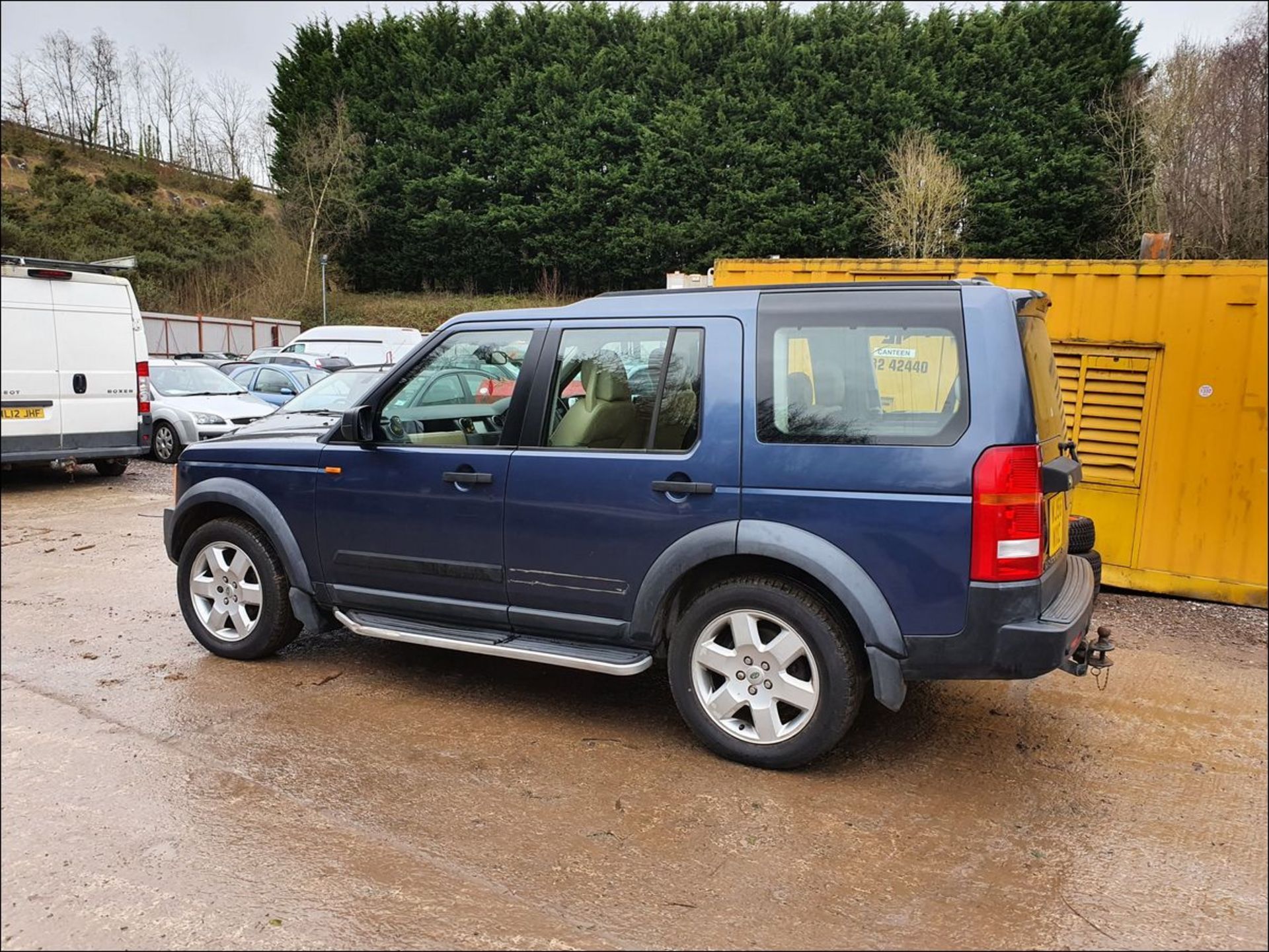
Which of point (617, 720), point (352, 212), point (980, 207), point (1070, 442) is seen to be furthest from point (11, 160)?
point (352, 212)

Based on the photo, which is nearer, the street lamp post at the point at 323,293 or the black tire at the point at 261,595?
the black tire at the point at 261,595

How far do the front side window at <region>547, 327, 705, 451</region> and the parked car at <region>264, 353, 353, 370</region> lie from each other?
558 inches

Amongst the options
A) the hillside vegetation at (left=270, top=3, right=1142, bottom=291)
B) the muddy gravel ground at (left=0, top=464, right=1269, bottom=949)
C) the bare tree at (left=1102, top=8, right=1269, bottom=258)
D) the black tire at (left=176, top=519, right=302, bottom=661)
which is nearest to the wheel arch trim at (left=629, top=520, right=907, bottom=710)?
the muddy gravel ground at (left=0, top=464, right=1269, bottom=949)

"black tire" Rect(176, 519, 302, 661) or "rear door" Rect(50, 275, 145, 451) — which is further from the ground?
"rear door" Rect(50, 275, 145, 451)

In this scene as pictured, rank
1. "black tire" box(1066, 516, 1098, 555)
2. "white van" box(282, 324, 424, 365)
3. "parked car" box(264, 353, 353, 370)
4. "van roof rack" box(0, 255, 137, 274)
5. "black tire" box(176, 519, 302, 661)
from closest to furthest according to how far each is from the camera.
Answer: "van roof rack" box(0, 255, 137, 274) → "black tire" box(1066, 516, 1098, 555) → "black tire" box(176, 519, 302, 661) → "parked car" box(264, 353, 353, 370) → "white van" box(282, 324, 424, 365)

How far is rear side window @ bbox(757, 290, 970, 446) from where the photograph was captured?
3.40 m

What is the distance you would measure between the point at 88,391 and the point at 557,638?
2116 millimetres

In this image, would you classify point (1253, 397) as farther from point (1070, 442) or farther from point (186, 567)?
point (186, 567)

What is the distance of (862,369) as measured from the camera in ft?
11.7

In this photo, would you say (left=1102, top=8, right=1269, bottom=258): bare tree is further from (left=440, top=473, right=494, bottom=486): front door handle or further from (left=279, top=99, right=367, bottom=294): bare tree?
(left=279, top=99, right=367, bottom=294): bare tree

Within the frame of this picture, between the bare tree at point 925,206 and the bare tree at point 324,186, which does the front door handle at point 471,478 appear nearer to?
the bare tree at point 925,206

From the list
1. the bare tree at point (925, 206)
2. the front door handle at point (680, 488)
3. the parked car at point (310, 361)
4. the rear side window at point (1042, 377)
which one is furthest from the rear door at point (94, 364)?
the bare tree at point (925, 206)

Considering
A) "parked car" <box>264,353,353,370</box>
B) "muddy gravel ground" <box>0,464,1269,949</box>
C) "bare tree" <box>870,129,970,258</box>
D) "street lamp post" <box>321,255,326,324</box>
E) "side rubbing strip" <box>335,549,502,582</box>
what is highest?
"bare tree" <box>870,129,970,258</box>

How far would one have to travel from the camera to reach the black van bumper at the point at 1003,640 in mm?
3256
